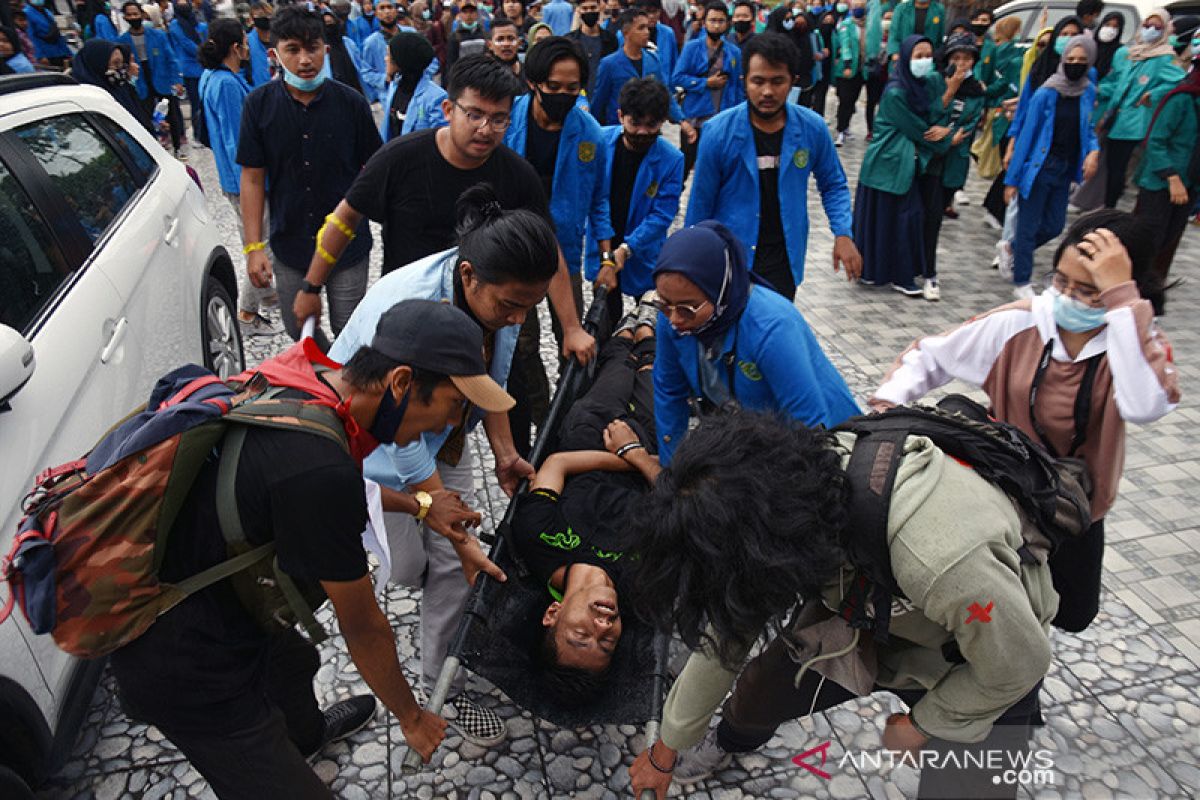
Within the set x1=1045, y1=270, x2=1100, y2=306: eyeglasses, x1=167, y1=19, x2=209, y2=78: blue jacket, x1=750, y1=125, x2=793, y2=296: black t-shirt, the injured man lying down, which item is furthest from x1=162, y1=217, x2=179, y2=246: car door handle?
x1=167, y1=19, x2=209, y2=78: blue jacket

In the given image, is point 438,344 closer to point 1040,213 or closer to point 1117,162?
point 1040,213

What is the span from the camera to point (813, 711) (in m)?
2.17

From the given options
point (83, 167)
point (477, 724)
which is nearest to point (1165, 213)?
point (477, 724)

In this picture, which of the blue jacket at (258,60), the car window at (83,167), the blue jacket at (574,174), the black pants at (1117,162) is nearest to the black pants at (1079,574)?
the blue jacket at (574,174)

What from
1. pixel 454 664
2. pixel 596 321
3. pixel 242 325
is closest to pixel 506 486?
pixel 454 664

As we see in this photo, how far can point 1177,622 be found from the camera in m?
3.05

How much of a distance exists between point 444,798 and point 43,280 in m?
2.11

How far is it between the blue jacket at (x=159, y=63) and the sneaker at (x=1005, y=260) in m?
10.3

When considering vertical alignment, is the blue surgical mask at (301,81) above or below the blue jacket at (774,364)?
above

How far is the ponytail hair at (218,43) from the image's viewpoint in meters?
5.16

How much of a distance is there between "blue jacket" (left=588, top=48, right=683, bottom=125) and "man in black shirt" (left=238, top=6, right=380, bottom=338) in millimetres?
3154

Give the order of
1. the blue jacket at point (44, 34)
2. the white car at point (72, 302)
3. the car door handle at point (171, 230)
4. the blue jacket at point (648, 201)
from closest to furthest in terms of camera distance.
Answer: the white car at point (72, 302) → the car door handle at point (171, 230) → the blue jacket at point (648, 201) → the blue jacket at point (44, 34)

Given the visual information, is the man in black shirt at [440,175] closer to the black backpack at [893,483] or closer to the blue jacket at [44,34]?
the black backpack at [893,483]

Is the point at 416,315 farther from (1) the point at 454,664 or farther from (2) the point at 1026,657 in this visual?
(2) the point at 1026,657
